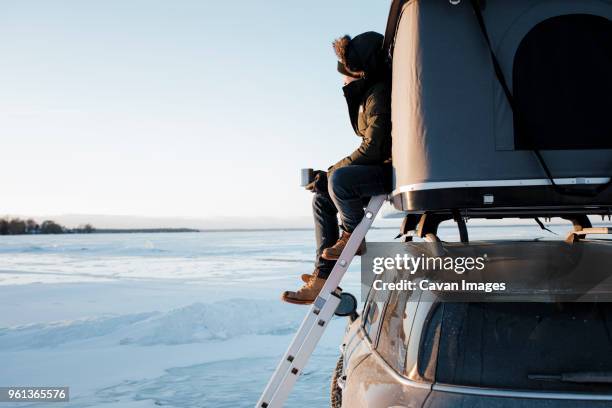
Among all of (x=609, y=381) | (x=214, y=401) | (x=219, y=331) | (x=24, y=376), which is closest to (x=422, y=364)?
(x=609, y=381)

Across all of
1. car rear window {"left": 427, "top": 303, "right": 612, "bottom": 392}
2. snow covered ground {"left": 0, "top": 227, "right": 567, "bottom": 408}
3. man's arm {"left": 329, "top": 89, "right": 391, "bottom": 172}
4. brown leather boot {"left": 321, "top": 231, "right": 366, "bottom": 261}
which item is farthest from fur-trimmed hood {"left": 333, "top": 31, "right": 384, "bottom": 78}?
snow covered ground {"left": 0, "top": 227, "right": 567, "bottom": 408}

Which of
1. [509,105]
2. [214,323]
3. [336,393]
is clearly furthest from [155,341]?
[509,105]

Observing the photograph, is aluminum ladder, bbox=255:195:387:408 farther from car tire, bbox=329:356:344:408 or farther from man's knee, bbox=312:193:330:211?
car tire, bbox=329:356:344:408

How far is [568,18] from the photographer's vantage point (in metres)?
2.71

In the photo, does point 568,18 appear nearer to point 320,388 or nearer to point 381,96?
point 381,96

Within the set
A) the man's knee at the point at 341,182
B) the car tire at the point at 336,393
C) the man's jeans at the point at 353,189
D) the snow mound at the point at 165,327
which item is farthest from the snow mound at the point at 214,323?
the man's knee at the point at 341,182

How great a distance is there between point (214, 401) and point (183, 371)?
114 cm

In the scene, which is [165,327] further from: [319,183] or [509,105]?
[509,105]

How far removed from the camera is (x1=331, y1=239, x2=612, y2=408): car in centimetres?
209

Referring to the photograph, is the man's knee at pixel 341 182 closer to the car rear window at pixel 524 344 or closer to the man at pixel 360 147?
the man at pixel 360 147

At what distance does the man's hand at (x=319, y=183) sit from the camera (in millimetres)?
4027

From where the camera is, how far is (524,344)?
2246mm

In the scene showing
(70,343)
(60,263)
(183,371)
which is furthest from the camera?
(60,263)

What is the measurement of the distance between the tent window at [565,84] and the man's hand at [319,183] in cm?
160
